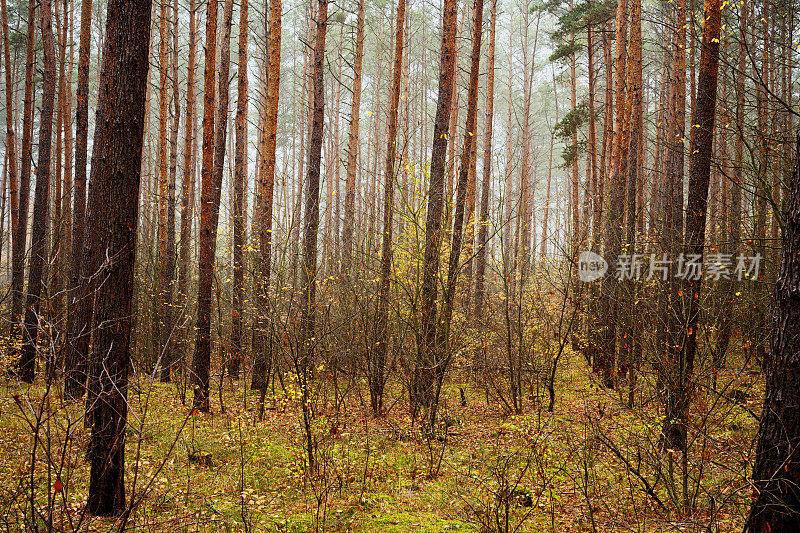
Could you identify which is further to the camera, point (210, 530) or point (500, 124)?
point (500, 124)

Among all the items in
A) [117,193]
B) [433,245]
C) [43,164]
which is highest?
[43,164]

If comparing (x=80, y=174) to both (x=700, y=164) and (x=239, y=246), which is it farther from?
(x=700, y=164)

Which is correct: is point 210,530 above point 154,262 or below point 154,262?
below

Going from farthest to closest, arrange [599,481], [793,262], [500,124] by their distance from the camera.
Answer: [500,124] < [599,481] < [793,262]

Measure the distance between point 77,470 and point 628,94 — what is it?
10.7m

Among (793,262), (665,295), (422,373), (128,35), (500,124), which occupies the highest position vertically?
(500,124)

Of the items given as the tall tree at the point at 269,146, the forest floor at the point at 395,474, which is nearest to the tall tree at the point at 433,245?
the forest floor at the point at 395,474

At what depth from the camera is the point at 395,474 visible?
18.3 ft

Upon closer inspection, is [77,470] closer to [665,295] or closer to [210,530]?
[210,530]

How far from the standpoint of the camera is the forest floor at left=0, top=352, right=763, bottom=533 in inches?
159

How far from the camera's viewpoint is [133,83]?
12.9 ft

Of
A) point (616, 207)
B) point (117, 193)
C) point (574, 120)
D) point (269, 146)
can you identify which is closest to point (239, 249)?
point (269, 146)

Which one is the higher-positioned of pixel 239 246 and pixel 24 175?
pixel 24 175

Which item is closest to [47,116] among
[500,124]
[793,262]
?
[793,262]
